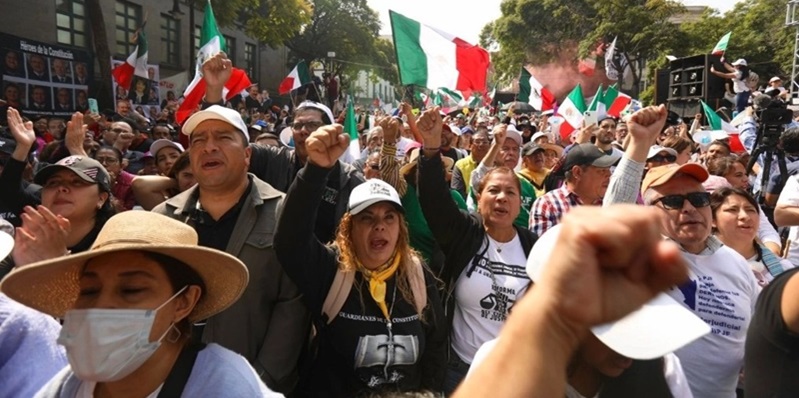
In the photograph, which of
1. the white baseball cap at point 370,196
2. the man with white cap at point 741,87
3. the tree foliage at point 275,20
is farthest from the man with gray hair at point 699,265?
the tree foliage at point 275,20

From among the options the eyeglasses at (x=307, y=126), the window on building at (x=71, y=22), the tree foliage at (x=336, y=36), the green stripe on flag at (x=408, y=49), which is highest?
the tree foliage at (x=336, y=36)

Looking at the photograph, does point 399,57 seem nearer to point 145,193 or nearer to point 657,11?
point 145,193

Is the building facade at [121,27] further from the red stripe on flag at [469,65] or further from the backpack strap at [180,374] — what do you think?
the backpack strap at [180,374]

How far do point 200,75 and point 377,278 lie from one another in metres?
5.12

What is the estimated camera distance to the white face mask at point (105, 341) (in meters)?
1.57

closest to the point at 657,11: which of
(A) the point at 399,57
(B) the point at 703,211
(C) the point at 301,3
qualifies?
(C) the point at 301,3

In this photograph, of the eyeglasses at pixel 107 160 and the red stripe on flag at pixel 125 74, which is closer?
the eyeglasses at pixel 107 160

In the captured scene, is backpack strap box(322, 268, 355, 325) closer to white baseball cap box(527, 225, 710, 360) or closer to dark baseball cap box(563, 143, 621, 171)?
white baseball cap box(527, 225, 710, 360)

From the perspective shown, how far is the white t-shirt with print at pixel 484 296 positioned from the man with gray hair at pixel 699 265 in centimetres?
62

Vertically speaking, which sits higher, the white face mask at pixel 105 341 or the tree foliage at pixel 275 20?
the tree foliage at pixel 275 20

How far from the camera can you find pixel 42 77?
540 inches

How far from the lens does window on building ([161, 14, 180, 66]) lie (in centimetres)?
2636

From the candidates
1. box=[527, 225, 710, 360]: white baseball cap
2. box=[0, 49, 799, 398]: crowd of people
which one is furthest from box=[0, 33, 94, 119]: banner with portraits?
box=[527, 225, 710, 360]: white baseball cap

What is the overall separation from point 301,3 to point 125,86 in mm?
17940
